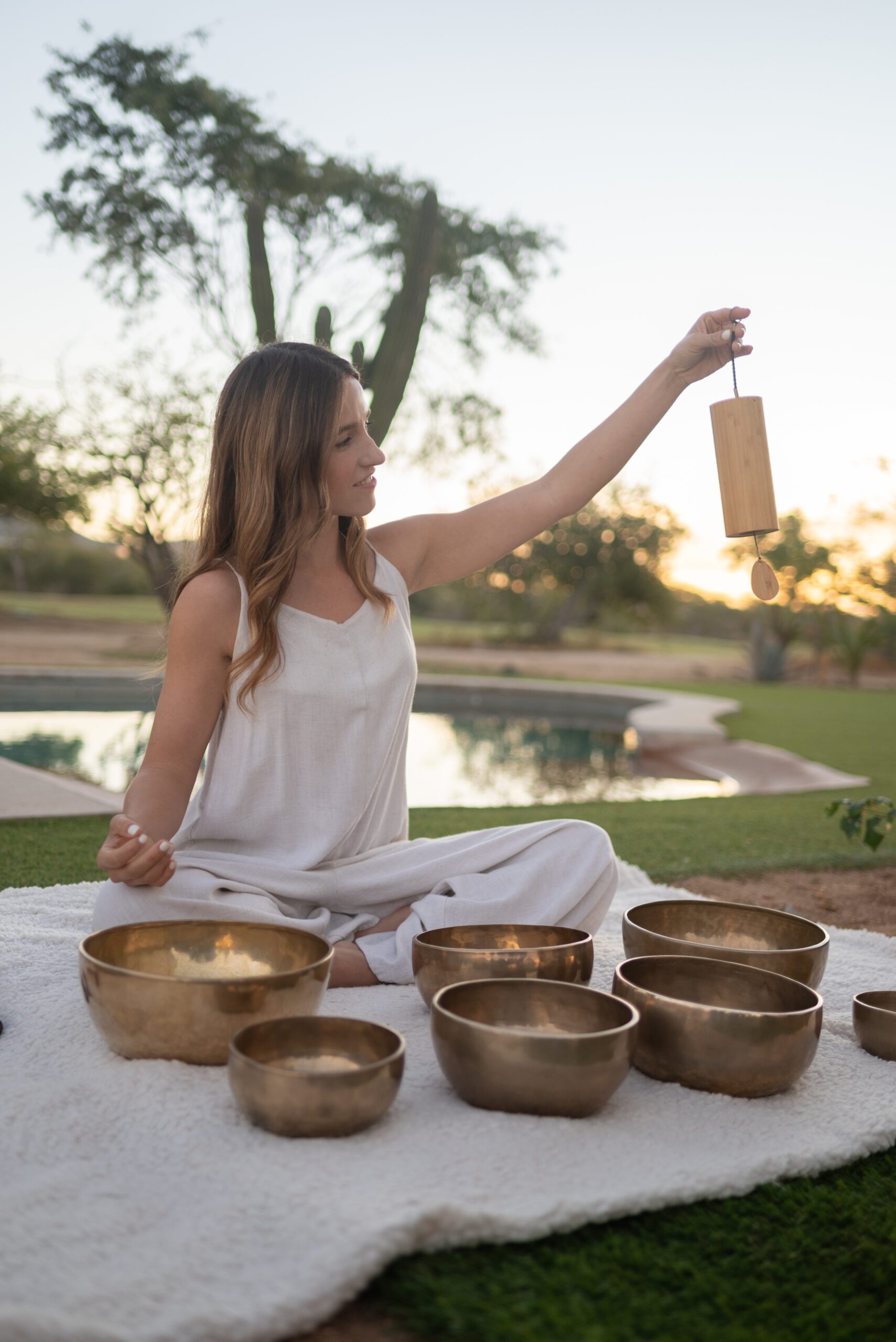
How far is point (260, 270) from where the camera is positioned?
7418 mm

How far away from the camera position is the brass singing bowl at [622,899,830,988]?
1.53 metres

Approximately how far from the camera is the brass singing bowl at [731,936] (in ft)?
5.03

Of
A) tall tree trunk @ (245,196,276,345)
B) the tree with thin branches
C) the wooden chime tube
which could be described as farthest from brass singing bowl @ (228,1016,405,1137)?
the tree with thin branches

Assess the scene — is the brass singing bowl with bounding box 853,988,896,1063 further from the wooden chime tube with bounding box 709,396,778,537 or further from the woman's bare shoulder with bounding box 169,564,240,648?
the woman's bare shoulder with bounding box 169,564,240,648

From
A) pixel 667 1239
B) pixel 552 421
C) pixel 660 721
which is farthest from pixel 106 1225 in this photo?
pixel 552 421

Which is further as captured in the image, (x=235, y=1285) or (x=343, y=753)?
(x=343, y=753)

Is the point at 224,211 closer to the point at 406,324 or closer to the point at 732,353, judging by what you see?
the point at 406,324

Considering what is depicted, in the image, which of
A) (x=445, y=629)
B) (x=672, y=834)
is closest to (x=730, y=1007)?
(x=672, y=834)

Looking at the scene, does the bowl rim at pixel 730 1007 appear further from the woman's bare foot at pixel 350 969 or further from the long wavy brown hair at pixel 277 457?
the long wavy brown hair at pixel 277 457

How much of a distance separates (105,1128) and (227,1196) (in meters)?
0.23

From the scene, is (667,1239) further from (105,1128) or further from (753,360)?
(753,360)

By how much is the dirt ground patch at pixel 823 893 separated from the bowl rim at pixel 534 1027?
138 centimetres

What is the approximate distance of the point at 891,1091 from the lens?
139 centimetres

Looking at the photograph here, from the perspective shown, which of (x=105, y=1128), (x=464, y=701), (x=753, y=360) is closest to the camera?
(x=105, y=1128)
